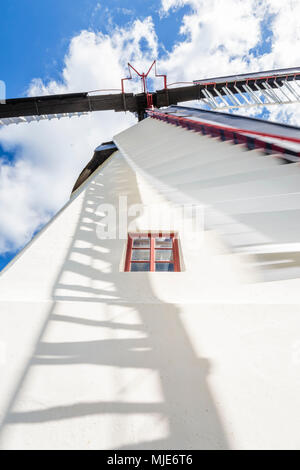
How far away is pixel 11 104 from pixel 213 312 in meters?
16.1

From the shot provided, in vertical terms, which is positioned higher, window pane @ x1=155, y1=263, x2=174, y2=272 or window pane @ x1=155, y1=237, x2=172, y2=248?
window pane @ x1=155, y1=237, x2=172, y2=248

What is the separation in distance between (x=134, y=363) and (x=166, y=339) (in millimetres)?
326

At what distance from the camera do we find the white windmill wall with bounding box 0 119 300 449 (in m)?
1.35

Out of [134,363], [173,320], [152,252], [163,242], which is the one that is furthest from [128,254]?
[134,363]

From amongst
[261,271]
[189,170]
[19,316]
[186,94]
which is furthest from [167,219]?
[186,94]

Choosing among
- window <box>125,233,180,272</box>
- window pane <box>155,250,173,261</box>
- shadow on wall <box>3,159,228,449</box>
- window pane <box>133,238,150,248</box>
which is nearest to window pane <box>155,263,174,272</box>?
window <box>125,233,180,272</box>

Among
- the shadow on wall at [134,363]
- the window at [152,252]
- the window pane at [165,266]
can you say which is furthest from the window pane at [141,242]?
the shadow on wall at [134,363]

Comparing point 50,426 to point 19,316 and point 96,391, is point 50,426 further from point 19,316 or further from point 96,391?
point 19,316

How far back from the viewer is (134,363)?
67.1 inches

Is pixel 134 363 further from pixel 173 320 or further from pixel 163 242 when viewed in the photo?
pixel 163 242

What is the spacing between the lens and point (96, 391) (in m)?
1.53

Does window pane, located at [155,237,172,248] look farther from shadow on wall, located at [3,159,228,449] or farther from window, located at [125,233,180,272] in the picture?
shadow on wall, located at [3,159,228,449]

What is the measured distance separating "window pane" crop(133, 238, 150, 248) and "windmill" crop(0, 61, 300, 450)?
26 mm

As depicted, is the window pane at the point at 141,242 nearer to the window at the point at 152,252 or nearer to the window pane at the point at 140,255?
the window at the point at 152,252
